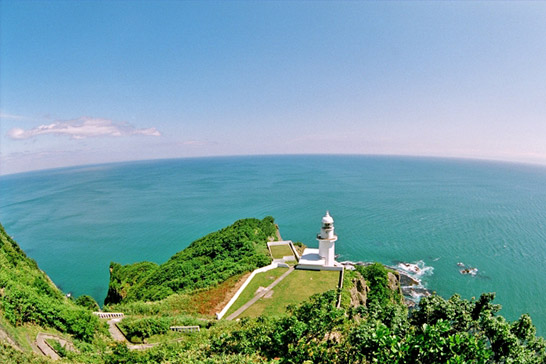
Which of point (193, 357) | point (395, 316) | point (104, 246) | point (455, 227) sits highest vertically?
point (395, 316)

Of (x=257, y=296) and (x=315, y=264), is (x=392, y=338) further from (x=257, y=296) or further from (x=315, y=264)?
(x=315, y=264)

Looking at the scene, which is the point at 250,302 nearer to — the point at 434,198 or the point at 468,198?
the point at 434,198

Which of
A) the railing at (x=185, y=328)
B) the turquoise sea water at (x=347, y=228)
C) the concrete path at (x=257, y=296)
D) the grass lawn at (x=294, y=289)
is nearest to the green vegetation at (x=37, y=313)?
the railing at (x=185, y=328)

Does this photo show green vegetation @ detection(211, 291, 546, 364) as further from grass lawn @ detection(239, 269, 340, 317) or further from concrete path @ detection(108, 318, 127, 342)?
concrete path @ detection(108, 318, 127, 342)

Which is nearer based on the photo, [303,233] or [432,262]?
[432,262]

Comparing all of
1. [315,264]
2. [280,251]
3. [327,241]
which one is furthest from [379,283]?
[280,251]

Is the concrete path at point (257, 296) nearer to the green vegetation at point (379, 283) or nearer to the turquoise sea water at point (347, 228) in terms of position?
the green vegetation at point (379, 283)

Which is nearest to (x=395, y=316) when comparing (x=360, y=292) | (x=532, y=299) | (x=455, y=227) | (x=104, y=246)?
(x=360, y=292)
